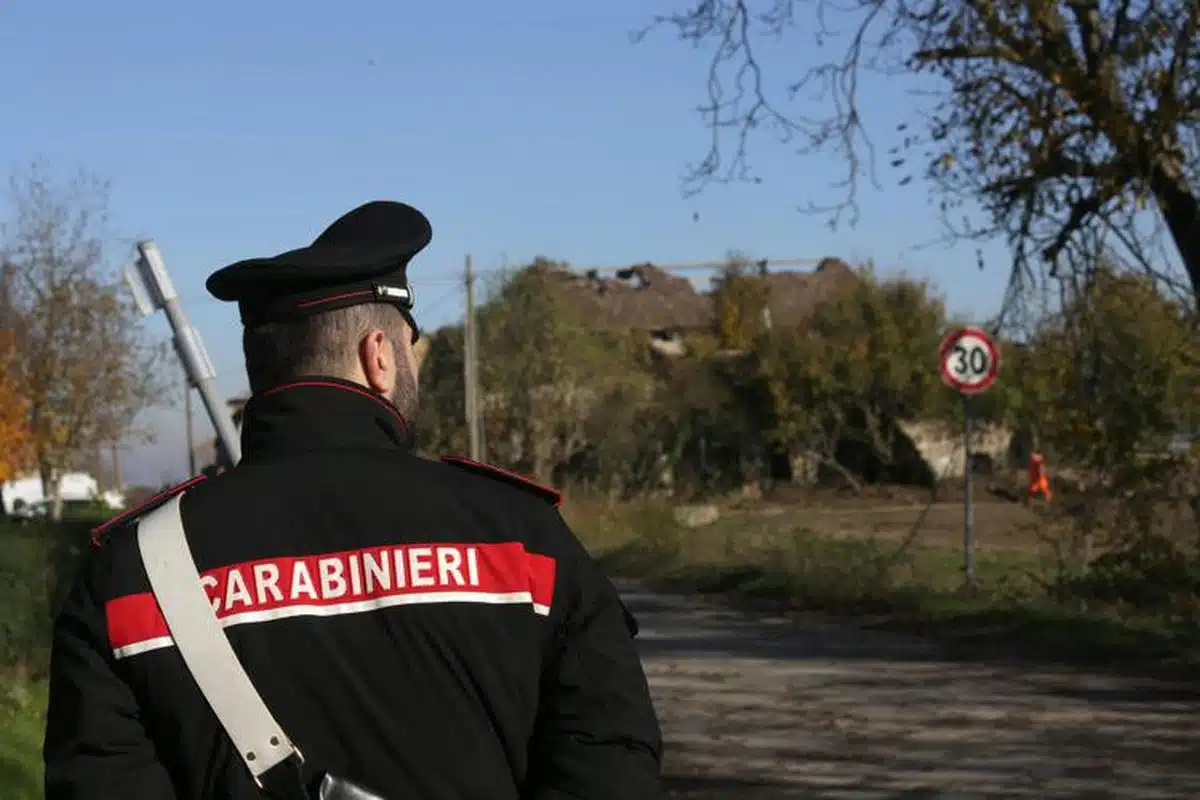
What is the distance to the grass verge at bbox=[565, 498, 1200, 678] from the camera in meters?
13.9

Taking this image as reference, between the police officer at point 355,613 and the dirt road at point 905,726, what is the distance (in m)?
6.45

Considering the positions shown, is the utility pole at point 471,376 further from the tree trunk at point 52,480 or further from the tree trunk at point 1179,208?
the tree trunk at point 1179,208

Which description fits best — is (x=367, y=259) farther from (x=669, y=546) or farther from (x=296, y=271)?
(x=669, y=546)

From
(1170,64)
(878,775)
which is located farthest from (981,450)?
(878,775)

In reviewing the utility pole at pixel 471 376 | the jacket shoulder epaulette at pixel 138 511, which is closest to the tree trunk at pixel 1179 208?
the jacket shoulder epaulette at pixel 138 511

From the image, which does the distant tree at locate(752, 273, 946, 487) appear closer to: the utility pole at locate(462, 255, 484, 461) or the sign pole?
the utility pole at locate(462, 255, 484, 461)

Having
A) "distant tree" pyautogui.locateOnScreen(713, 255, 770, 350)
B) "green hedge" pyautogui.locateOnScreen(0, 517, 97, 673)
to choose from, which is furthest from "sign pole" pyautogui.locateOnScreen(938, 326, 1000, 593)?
"distant tree" pyautogui.locateOnScreen(713, 255, 770, 350)

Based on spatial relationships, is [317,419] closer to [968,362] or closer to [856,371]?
[968,362]

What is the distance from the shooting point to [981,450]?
49.2m

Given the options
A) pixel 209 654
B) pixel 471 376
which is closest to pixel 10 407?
pixel 471 376

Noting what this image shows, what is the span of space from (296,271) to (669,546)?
72.8 ft

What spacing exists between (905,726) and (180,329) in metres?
5.00

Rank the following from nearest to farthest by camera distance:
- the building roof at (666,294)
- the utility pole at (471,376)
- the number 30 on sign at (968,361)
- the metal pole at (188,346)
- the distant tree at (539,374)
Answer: the metal pole at (188,346)
the number 30 on sign at (968,361)
the utility pole at (471,376)
the distant tree at (539,374)
the building roof at (666,294)

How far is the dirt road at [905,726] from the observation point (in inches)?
357
